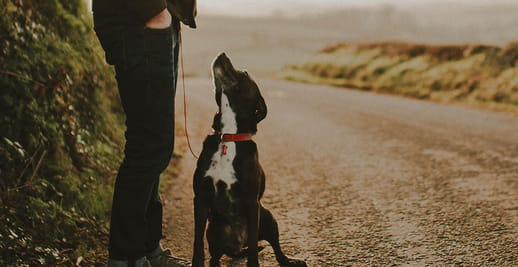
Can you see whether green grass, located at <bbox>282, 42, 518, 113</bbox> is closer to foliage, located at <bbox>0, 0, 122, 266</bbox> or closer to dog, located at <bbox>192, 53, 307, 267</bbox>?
foliage, located at <bbox>0, 0, 122, 266</bbox>

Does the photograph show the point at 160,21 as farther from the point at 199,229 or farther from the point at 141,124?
the point at 199,229

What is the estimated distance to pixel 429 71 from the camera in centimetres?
1636

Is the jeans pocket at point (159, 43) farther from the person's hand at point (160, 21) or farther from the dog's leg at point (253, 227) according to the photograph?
the dog's leg at point (253, 227)

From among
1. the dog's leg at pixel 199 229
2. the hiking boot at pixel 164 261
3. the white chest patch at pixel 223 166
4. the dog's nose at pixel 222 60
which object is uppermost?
the dog's nose at pixel 222 60

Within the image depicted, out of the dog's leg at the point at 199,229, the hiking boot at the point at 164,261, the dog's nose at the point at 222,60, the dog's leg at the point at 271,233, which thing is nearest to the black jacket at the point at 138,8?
the dog's nose at the point at 222,60

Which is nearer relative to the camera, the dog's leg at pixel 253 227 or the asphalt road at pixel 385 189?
the dog's leg at pixel 253 227

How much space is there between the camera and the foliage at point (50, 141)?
358 centimetres

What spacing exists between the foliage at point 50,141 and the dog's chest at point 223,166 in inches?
38.5

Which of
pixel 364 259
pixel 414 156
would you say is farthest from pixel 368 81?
pixel 364 259

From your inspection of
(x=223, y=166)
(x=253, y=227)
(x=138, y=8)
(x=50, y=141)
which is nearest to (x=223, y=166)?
(x=223, y=166)

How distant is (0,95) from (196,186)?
174 cm

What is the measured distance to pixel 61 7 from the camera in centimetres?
553

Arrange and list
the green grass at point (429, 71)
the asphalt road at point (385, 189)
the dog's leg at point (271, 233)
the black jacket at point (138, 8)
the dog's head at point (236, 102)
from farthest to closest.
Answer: the green grass at point (429, 71)
the asphalt road at point (385, 189)
the dog's leg at point (271, 233)
the dog's head at point (236, 102)
the black jacket at point (138, 8)

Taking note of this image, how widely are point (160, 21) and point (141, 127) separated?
55cm
